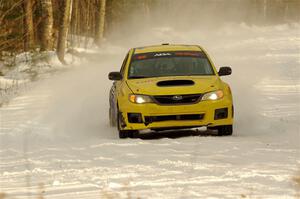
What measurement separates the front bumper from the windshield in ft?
3.78

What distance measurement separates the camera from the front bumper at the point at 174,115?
10656 millimetres

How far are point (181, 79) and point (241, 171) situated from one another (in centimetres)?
376

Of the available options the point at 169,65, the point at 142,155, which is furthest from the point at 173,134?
the point at 142,155

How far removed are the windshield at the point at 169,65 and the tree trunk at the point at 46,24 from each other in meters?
16.6

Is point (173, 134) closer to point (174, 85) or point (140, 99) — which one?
point (174, 85)

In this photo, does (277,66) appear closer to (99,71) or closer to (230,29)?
(99,71)

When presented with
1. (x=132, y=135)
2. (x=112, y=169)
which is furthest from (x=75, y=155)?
(x=132, y=135)

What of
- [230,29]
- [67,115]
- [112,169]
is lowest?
[230,29]

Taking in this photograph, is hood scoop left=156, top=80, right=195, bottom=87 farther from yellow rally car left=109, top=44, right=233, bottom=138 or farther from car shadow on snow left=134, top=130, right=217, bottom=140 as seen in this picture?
car shadow on snow left=134, top=130, right=217, bottom=140

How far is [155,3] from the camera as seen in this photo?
102 metres

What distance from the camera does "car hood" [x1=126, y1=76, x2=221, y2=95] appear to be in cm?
1076

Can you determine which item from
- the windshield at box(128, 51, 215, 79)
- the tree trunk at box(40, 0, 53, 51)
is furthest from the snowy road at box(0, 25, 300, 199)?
the tree trunk at box(40, 0, 53, 51)

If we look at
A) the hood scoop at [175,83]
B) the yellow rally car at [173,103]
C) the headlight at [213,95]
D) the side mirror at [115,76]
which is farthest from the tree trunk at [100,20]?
the headlight at [213,95]

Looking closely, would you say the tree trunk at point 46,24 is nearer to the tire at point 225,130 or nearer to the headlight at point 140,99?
the headlight at point 140,99
